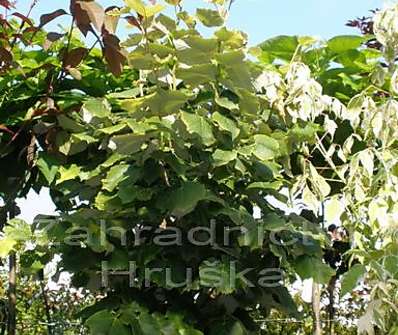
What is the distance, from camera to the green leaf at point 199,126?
1.72m

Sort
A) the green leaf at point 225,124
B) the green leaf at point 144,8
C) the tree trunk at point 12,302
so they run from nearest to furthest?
the green leaf at point 144,8 < the green leaf at point 225,124 < the tree trunk at point 12,302

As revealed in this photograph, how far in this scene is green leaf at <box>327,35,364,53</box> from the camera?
7.63 ft

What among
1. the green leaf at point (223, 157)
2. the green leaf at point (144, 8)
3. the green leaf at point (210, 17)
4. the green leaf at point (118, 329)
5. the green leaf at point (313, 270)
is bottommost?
the green leaf at point (118, 329)

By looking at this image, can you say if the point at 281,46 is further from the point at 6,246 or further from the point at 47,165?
the point at 6,246

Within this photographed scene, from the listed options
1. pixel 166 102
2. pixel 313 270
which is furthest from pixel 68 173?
pixel 313 270

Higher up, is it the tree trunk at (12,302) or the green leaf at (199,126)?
the green leaf at (199,126)

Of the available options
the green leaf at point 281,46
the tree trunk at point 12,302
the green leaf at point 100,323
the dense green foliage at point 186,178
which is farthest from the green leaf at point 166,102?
the tree trunk at point 12,302

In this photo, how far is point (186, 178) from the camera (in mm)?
1924

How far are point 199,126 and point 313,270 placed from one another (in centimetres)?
52

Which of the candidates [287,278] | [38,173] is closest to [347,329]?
[287,278]

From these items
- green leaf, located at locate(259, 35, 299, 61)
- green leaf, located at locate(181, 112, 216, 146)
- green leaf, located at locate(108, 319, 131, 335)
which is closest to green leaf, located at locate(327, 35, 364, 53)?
green leaf, located at locate(259, 35, 299, 61)

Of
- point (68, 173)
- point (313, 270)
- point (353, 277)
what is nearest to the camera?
point (353, 277)

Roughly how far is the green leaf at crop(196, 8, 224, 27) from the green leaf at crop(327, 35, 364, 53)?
2.23 feet

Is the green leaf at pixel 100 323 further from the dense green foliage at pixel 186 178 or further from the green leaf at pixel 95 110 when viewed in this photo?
the green leaf at pixel 95 110
